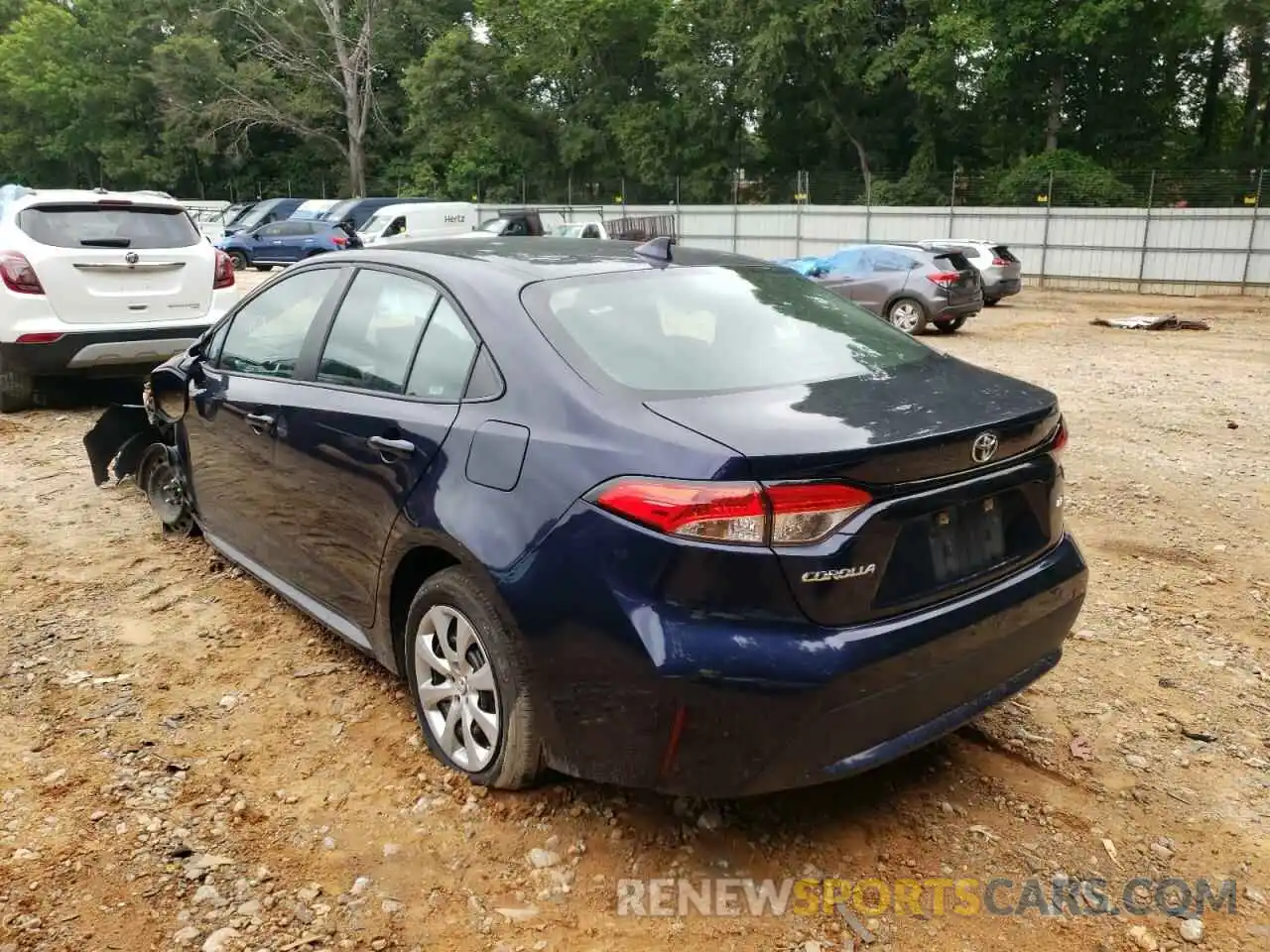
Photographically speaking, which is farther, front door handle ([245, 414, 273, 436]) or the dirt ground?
front door handle ([245, 414, 273, 436])

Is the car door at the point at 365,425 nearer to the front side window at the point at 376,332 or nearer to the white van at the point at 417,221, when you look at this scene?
the front side window at the point at 376,332

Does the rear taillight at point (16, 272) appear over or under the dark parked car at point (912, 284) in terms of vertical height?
over

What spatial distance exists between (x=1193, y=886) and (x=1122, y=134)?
115 ft

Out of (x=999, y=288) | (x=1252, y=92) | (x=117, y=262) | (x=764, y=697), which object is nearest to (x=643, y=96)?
(x=1252, y=92)

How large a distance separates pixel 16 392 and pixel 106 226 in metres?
1.53

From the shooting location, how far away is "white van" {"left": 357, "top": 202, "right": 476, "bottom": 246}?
25.0 meters

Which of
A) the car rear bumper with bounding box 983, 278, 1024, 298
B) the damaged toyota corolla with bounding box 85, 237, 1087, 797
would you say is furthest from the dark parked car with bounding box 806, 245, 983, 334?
the damaged toyota corolla with bounding box 85, 237, 1087, 797

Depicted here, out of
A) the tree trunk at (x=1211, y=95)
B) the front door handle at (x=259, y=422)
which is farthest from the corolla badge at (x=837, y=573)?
the tree trunk at (x=1211, y=95)

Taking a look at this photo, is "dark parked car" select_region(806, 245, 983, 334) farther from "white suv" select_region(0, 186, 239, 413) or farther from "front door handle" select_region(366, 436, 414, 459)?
"front door handle" select_region(366, 436, 414, 459)

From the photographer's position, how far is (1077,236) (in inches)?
996

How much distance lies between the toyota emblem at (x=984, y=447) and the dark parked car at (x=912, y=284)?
1299 cm

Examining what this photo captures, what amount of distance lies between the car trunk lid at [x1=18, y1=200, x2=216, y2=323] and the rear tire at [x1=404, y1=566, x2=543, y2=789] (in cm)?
567

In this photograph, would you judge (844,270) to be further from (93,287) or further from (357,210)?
(357,210)

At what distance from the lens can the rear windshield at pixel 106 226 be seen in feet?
24.3
